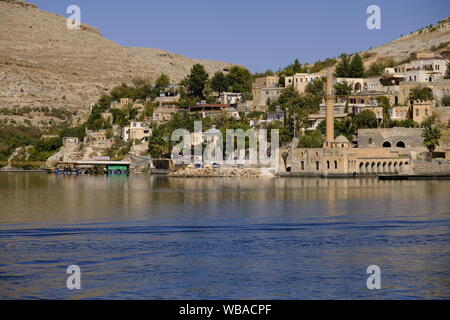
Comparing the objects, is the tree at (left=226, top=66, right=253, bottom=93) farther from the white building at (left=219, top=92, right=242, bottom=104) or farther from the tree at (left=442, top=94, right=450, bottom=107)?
the tree at (left=442, top=94, right=450, bottom=107)

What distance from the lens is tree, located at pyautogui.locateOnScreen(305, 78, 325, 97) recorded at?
8871cm

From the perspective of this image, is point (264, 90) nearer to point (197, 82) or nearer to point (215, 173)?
point (197, 82)

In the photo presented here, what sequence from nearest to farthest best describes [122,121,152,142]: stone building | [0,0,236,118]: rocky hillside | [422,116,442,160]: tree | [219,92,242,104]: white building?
[422,116,442,160]: tree < [122,121,152,142]: stone building < [219,92,242,104]: white building < [0,0,236,118]: rocky hillside

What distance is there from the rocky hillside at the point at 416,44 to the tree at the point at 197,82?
22.5 meters

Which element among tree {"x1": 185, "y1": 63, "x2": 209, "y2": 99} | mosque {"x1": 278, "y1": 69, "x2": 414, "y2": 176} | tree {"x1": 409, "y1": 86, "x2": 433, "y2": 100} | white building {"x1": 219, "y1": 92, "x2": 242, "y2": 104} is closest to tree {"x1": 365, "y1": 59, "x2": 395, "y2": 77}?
white building {"x1": 219, "y1": 92, "x2": 242, "y2": 104}

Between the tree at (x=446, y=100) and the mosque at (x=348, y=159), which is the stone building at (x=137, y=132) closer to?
the mosque at (x=348, y=159)

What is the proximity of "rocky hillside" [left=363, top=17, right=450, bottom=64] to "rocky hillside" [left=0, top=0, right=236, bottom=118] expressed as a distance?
45.2m

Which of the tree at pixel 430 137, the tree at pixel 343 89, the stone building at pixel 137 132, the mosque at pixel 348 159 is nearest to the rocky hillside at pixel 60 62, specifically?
the stone building at pixel 137 132

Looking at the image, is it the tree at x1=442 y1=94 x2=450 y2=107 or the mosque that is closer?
the mosque

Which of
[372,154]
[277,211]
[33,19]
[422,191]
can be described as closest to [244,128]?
[372,154]

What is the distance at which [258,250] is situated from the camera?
2644cm
